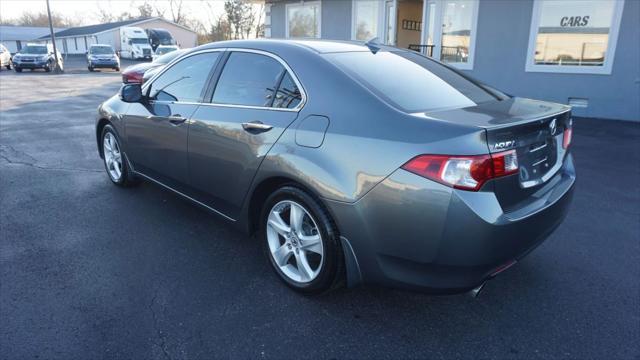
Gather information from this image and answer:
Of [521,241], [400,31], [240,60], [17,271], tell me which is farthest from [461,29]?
[17,271]

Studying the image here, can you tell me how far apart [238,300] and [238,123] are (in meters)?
1.18

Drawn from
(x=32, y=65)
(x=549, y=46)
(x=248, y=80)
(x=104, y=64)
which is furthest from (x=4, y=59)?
(x=248, y=80)

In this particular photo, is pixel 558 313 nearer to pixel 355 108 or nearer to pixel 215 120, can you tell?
pixel 355 108

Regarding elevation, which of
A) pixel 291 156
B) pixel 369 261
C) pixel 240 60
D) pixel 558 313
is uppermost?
pixel 240 60

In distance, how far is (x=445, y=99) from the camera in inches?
108

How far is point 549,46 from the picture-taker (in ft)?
32.8

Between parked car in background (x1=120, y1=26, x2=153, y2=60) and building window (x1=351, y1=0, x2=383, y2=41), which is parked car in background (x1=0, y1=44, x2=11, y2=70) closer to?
parked car in background (x1=120, y1=26, x2=153, y2=60)

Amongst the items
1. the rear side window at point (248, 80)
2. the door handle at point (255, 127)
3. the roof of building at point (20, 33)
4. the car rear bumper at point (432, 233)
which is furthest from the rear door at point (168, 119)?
the roof of building at point (20, 33)

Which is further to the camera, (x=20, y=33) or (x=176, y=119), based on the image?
(x=20, y=33)

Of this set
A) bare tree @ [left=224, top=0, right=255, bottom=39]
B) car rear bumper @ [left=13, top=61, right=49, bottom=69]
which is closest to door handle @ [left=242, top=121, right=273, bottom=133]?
car rear bumper @ [left=13, top=61, right=49, bottom=69]

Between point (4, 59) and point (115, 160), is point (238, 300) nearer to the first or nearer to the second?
point (115, 160)

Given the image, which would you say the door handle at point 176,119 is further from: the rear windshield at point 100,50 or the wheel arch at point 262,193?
the rear windshield at point 100,50

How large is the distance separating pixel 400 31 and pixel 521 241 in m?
12.2

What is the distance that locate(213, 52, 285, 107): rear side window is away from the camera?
3010 mm
